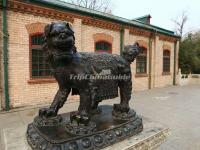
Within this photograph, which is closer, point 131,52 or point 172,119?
point 131,52

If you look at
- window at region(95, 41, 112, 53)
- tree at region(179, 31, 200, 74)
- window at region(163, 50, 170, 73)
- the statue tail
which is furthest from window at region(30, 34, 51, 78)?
tree at region(179, 31, 200, 74)

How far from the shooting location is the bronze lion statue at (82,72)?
1.27 metres

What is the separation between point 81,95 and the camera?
1.42 metres

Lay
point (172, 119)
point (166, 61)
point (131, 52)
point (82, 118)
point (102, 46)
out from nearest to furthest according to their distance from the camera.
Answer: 1. point (82, 118)
2. point (131, 52)
3. point (172, 119)
4. point (102, 46)
5. point (166, 61)

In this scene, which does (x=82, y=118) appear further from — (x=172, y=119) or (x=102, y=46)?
(x=102, y=46)

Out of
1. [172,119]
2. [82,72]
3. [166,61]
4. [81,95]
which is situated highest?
[166,61]

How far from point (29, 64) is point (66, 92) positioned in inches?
210

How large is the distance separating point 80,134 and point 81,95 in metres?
0.28

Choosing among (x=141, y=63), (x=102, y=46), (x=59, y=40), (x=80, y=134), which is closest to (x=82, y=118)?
(x=80, y=134)

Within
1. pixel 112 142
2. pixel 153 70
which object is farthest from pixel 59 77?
pixel 153 70

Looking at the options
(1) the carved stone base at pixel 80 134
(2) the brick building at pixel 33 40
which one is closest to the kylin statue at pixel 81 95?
(1) the carved stone base at pixel 80 134

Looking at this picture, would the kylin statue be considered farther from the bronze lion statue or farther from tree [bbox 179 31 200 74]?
tree [bbox 179 31 200 74]

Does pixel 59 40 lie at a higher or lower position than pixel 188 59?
lower

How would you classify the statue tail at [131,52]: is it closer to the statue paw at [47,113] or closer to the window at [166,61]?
the statue paw at [47,113]
